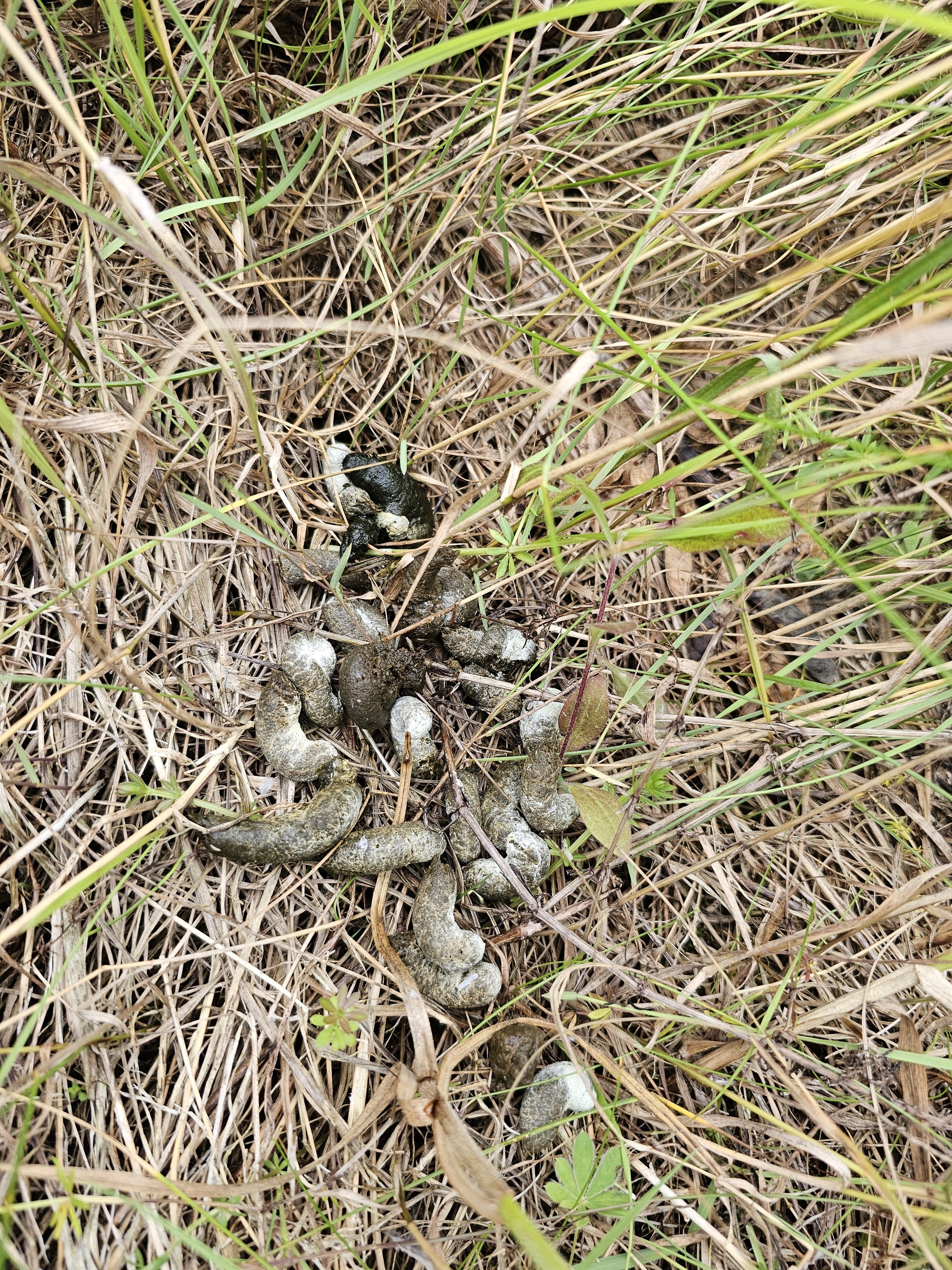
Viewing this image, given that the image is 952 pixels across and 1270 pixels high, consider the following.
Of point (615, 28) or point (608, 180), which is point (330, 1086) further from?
point (615, 28)

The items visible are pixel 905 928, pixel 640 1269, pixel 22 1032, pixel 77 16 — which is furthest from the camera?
pixel 905 928

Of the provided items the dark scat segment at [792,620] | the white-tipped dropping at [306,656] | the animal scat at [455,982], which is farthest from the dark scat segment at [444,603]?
the dark scat segment at [792,620]

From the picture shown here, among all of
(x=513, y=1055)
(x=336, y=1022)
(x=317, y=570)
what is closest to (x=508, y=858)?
(x=513, y=1055)

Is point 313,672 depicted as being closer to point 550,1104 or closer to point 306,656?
point 306,656

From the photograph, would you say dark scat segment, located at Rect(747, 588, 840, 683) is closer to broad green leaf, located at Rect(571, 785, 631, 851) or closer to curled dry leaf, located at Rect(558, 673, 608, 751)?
curled dry leaf, located at Rect(558, 673, 608, 751)

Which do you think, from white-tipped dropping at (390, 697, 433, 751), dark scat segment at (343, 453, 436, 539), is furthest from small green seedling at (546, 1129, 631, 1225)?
dark scat segment at (343, 453, 436, 539)

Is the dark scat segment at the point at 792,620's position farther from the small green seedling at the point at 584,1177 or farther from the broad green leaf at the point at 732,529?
the small green seedling at the point at 584,1177

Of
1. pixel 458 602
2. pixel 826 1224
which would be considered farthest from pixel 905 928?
pixel 458 602
